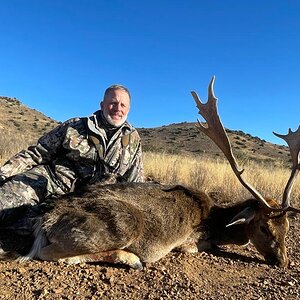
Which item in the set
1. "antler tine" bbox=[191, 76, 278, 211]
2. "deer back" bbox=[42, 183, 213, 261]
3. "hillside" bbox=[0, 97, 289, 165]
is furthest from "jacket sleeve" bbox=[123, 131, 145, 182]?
"hillside" bbox=[0, 97, 289, 165]

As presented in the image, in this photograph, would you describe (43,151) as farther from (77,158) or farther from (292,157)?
(292,157)

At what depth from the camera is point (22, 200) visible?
19.4ft

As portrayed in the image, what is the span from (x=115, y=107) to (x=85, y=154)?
0.89 m

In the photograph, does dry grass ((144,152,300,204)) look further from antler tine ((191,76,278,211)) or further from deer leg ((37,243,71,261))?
deer leg ((37,243,71,261))

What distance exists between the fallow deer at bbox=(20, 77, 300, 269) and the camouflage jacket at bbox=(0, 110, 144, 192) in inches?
39.9

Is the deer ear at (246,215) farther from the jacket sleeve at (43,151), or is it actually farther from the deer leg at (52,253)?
the jacket sleeve at (43,151)

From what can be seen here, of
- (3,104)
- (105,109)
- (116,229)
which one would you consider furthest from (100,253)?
(3,104)

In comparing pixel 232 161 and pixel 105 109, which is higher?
pixel 105 109

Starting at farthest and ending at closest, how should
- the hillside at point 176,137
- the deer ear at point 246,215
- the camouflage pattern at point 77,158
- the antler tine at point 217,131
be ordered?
1. the hillside at point 176,137
2. the camouflage pattern at point 77,158
3. the deer ear at point 246,215
4. the antler tine at point 217,131

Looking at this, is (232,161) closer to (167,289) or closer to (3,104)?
(167,289)

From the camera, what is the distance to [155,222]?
5270mm

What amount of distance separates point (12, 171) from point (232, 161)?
3260 mm

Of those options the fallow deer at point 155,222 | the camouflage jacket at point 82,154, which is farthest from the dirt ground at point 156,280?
the camouflage jacket at point 82,154

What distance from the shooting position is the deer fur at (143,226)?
4.75 m
